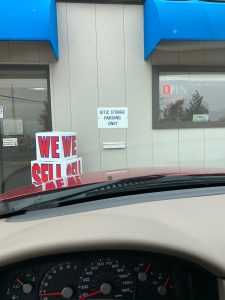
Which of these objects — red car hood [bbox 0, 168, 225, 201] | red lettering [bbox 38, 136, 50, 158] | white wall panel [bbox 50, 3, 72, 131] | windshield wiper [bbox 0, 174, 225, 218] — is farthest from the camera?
white wall panel [bbox 50, 3, 72, 131]

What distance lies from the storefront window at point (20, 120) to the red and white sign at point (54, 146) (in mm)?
795

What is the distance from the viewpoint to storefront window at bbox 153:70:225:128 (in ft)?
19.5

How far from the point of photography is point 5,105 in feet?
19.0

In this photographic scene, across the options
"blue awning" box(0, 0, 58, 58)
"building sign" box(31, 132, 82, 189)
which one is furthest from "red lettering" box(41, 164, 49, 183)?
"blue awning" box(0, 0, 58, 58)

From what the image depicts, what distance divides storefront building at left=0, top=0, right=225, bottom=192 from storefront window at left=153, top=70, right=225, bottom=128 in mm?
17

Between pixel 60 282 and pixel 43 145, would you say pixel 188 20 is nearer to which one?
pixel 43 145

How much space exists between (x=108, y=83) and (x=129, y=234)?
478cm

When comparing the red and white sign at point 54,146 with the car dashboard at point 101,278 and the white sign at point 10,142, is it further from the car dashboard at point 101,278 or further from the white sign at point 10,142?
the car dashboard at point 101,278

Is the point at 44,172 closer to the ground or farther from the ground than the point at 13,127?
closer to the ground

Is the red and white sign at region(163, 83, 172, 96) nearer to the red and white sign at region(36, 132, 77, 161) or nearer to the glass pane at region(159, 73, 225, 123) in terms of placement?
the glass pane at region(159, 73, 225, 123)

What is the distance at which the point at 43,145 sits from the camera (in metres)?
5.05

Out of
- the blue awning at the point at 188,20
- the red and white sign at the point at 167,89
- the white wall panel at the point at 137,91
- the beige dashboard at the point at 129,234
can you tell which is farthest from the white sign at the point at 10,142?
the beige dashboard at the point at 129,234

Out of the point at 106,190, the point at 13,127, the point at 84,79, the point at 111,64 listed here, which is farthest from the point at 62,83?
the point at 106,190

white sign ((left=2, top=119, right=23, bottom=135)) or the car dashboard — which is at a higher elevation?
white sign ((left=2, top=119, right=23, bottom=135))
